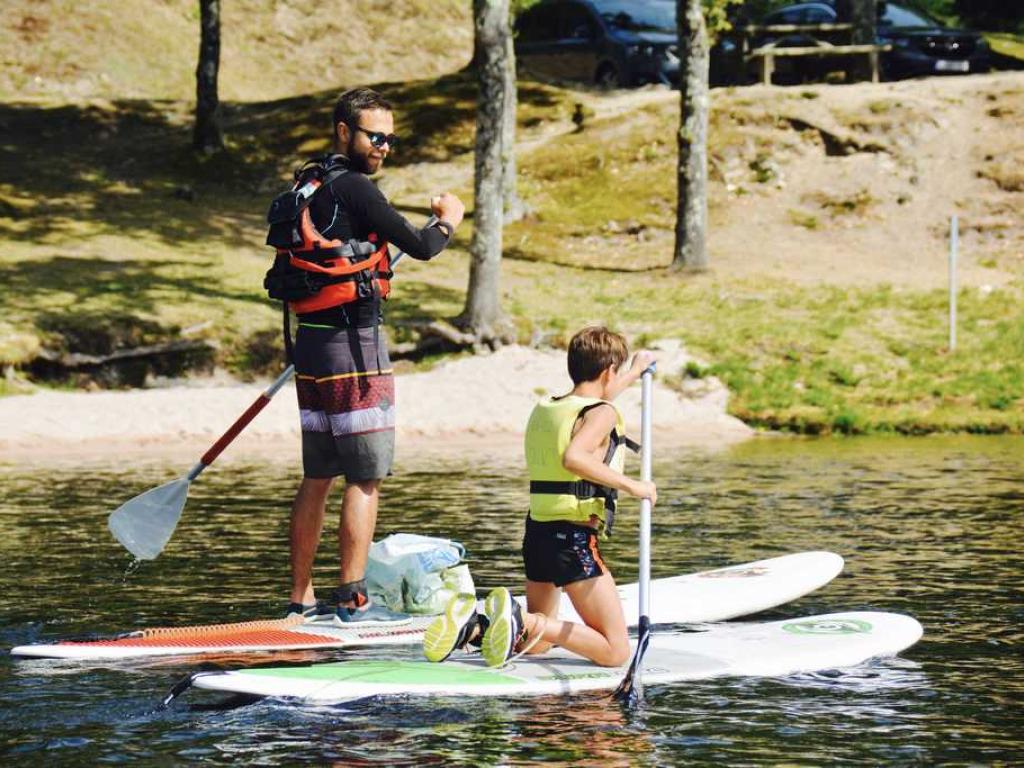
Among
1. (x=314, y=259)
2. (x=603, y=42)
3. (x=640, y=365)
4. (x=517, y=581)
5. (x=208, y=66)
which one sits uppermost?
(x=603, y=42)

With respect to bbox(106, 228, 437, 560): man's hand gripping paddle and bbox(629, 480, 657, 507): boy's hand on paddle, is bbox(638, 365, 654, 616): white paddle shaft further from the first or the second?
bbox(106, 228, 437, 560): man's hand gripping paddle

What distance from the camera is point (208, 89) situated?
31.8m

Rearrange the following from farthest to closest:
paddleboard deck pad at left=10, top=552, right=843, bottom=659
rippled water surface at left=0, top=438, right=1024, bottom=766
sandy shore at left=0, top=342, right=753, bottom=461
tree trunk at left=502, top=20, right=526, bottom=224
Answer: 1. tree trunk at left=502, top=20, right=526, bottom=224
2. sandy shore at left=0, top=342, right=753, bottom=461
3. paddleboard deck pad at left=10, top=552, right=843, bottom=659
4. rippled water surface at left=0, top=438, right=1024, bottom=766

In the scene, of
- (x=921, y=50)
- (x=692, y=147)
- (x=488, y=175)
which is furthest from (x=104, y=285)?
(x=921, y=50)

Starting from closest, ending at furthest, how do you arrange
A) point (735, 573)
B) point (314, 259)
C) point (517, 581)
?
point (314, 259) → point (735, 573) → point (517, 581)

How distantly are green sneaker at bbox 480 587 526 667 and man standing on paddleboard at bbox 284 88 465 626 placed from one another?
149 cm

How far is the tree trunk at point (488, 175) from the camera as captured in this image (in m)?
23.3

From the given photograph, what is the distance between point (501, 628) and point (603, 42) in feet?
92.3

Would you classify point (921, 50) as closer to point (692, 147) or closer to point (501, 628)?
point (692, 147)

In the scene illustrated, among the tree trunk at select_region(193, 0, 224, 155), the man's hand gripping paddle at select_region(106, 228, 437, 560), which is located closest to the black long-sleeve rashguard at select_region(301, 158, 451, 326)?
the man's hand gripping paddle at select_region(106, 228, 437, 560)

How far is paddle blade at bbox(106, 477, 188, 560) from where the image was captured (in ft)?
31.4

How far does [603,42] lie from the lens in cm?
3466

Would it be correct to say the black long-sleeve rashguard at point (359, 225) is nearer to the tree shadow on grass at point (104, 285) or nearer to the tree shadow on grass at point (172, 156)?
the tree shadow on grass at point (104, 285)

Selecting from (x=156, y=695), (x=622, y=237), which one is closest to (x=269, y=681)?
(x=156, y=695)
